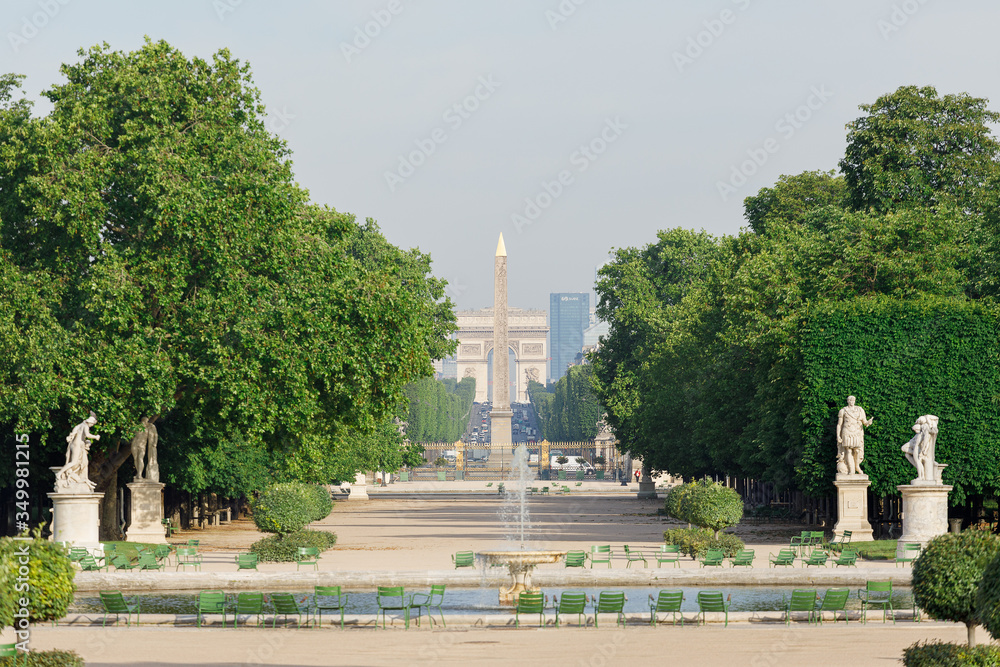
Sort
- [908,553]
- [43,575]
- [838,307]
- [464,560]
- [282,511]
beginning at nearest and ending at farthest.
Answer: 1. [43,575]
2. [464,560]
3. [908,553]
4. [282,511]
5. [838,307]

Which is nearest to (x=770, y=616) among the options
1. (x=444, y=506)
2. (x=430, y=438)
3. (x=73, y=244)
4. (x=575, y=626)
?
(x=575, y=626)

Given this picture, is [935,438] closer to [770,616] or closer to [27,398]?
[770,616]

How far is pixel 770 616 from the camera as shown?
854 inches

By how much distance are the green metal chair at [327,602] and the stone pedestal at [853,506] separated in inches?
686

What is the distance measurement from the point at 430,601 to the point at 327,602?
2.86m

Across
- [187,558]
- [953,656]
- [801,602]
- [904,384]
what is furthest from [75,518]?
[953,656]

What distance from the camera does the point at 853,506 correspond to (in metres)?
36.8

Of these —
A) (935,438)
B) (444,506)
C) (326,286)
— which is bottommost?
(444,506)

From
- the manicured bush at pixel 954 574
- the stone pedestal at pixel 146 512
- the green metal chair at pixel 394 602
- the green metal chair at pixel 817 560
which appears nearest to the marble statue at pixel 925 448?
the green metal chair at pixel 817 560

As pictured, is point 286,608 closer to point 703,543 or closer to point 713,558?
point 713,558

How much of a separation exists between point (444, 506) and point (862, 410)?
3655 centimetres

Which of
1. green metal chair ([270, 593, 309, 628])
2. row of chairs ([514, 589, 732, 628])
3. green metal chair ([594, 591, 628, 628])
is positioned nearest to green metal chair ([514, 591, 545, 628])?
row of chairs ([514, 589, 732, 628])

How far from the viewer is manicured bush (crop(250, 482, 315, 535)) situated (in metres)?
34.0

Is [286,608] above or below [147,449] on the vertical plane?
below
